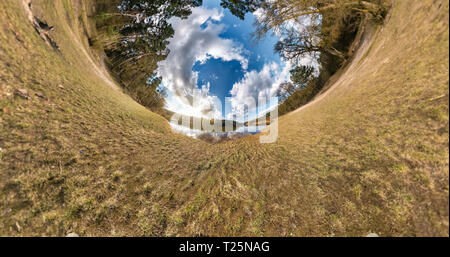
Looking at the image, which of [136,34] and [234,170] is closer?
[234,170]

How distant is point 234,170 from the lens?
3641mm

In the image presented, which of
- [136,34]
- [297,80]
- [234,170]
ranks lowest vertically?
[234,170]

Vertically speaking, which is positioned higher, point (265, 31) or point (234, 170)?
point (265, 31)

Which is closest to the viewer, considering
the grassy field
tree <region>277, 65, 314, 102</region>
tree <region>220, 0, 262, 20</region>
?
the grassy field

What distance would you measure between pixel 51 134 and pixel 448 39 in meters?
7.86

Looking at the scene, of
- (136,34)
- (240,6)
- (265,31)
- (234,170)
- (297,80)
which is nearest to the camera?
(234,170)

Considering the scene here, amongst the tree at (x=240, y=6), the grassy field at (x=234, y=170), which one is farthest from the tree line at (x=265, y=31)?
the grassy field at (x=234, y=170)

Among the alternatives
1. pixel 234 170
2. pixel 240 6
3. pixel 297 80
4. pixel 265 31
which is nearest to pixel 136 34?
pixel 240 6

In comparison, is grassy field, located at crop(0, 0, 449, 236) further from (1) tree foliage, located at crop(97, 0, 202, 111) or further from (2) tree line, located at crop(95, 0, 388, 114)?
(1) tree foliage, located at crop(97, 0, 202, 111)

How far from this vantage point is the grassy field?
6.70 feet

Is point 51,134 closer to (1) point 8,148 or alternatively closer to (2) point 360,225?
(1) point 8,148

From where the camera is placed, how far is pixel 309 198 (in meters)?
2.57

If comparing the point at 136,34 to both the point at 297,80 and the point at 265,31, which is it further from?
the point at 297,80

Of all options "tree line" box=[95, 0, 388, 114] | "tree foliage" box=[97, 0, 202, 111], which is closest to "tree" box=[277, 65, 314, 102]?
"tree line" box=[95, 0, 388, 114]
